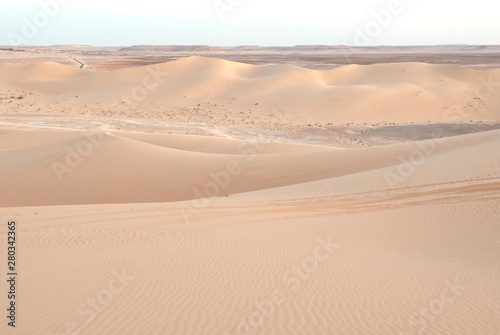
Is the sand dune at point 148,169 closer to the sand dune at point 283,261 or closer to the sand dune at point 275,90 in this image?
the sand dune at point 283,261

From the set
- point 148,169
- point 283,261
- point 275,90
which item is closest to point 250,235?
point 283,261

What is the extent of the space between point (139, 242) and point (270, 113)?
26342mm

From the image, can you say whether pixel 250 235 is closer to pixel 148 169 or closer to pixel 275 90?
pixel 148 169

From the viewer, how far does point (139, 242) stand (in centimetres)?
812

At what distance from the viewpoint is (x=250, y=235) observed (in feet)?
28.3

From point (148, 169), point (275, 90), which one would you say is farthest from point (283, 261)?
point (275, 90)

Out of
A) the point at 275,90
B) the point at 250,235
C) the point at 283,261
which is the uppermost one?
the point at 275,90

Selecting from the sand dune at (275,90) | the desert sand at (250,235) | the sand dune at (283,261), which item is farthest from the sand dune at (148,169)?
the sand dune at (275,90)

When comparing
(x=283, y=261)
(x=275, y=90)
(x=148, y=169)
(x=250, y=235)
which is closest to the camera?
(x=283, y=261)

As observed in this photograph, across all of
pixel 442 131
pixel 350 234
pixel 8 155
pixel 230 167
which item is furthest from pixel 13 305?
pixel 442 131

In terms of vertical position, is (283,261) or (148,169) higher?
(148,169)

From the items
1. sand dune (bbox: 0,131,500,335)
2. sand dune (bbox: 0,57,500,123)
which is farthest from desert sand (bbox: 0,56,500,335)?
sand dune (bbox: 0,57,500,123)

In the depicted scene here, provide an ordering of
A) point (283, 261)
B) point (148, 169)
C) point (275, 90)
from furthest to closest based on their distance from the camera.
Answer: point (275, 90) → point (148, 169) → point (283, 261)

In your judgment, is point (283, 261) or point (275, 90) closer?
point (283, 261)
